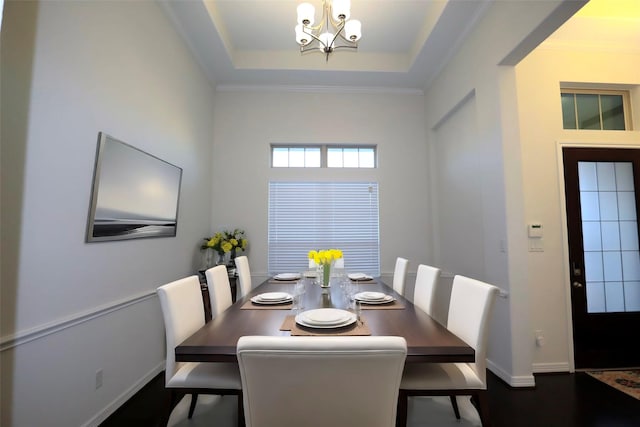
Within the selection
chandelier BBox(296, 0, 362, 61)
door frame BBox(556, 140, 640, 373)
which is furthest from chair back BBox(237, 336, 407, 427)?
door frame BBox(556, 140, 640, 373)

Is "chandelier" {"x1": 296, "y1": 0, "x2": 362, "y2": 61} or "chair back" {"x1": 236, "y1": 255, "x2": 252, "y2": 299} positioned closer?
"chandelier" {"x1": 296, "y1": 0, "x2": 362, "y2": 61}

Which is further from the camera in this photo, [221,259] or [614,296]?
[221,259]

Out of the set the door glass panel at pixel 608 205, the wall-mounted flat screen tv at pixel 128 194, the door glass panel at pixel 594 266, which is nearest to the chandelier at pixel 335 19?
the wall-mounted flat screen tv at pixel 128 194

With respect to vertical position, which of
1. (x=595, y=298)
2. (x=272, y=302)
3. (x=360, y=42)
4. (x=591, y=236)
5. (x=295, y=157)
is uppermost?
(x=360, y=42)

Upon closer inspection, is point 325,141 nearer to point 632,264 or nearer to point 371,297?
point 371,297

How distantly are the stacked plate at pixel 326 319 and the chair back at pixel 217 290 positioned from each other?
2.84ft

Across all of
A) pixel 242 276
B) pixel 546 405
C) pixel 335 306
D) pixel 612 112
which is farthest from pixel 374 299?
pixel 612 112

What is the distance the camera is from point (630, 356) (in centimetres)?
263

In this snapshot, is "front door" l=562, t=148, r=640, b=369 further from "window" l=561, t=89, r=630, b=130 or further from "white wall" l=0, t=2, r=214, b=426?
"white wall" l=0, t=2, r=214, b=426

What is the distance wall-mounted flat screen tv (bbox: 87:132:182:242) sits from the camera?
1852 millimetres

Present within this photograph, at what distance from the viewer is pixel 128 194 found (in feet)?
6.96

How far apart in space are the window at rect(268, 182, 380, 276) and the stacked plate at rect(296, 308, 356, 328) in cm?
248

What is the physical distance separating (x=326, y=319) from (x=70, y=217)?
1615 mm

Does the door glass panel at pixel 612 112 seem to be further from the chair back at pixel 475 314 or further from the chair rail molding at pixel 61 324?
the chair rail molding at pixel 61 324
